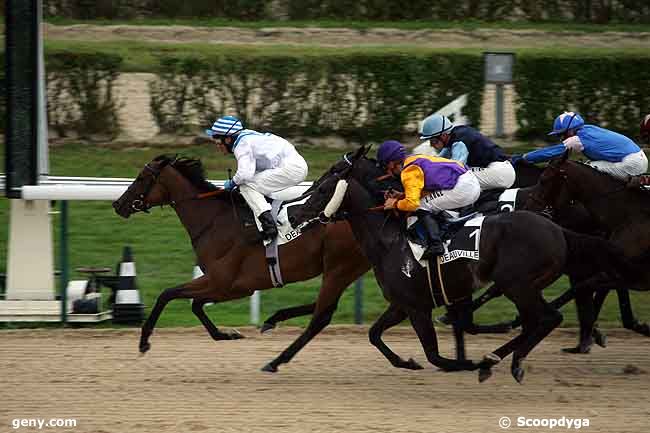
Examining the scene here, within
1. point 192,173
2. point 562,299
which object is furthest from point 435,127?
point 192,173

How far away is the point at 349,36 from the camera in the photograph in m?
17.9

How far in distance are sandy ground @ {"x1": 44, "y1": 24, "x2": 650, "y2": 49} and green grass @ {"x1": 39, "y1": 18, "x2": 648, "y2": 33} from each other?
1.11 feet

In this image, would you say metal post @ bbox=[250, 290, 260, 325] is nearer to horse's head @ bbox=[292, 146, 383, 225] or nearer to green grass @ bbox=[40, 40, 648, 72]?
horse's head @ bbox=[292, 146, 383, 225]

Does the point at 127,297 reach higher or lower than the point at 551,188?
lower

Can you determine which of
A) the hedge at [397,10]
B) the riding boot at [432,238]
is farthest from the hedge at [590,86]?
the riding boot at [432,238]

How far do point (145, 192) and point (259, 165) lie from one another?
0.83m

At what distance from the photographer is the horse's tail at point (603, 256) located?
7.37 meters

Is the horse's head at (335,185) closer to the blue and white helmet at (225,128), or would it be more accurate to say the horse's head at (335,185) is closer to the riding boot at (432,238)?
the riding boot at (432,238)

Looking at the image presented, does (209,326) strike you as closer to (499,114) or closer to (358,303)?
(358,303)

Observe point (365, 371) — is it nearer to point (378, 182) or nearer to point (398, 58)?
point (378, 182)

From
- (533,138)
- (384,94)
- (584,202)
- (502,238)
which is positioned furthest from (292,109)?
(502,238)

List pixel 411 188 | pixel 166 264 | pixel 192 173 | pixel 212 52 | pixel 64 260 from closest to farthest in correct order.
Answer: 1. pixel 411 188
2. pixel 192 173
3. pixel 64 260
4. pixel 166 264
5. pixel 212 52

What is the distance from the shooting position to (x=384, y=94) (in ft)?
47.0

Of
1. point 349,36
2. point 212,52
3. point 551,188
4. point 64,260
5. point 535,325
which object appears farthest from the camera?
point 349,36
